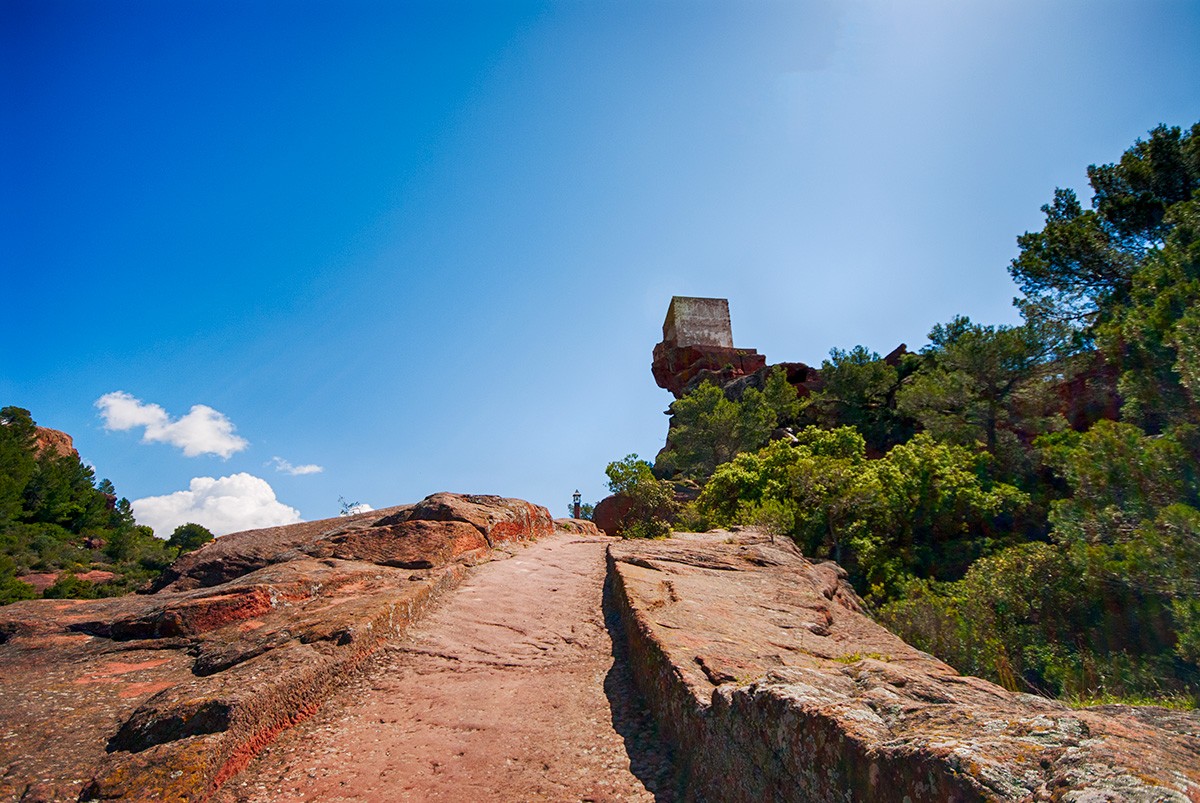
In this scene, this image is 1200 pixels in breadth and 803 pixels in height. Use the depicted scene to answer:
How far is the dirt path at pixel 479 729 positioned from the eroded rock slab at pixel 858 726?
0.30m

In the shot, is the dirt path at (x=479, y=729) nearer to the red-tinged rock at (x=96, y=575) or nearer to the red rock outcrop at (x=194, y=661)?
the red rock outcrop at (x=194, y=661)

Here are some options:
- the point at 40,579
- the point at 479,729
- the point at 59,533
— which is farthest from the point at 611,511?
the point at 59,533

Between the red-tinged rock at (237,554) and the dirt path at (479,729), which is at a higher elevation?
the red-tinged rock at (237,554)

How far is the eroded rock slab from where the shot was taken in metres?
1.21

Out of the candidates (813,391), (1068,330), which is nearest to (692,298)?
(813,391)

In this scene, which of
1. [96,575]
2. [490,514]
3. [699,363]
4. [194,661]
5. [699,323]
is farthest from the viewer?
[699,323]

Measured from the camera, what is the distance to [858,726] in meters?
1.65

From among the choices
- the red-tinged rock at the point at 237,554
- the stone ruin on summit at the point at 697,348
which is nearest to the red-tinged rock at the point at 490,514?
the red-tinged rock at the point at 237,554

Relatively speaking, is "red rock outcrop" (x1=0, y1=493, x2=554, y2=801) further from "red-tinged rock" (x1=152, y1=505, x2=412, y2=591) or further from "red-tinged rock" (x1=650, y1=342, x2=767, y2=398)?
"red-tinged rock" (x1=650, y1=342, x2=767, y2=398)

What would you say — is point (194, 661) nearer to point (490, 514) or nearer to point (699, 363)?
point (490, 514)

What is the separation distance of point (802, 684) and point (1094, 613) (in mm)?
10915

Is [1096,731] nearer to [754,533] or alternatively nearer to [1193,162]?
[754,533]

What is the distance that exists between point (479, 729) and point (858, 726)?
245cm

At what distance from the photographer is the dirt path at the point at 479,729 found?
2.76 metres
